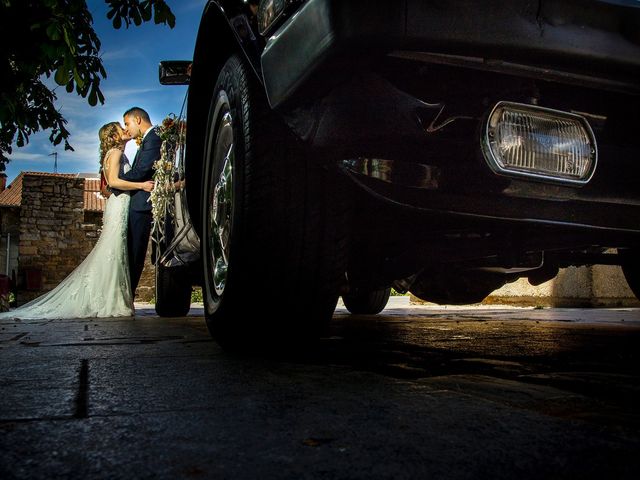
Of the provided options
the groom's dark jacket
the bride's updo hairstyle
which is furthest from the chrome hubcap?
the bride's updo hairstyle

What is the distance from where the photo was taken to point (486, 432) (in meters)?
0.90

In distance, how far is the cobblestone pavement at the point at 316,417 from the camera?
75cm

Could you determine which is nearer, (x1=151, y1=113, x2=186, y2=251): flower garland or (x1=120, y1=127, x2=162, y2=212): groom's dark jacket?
(x1=151, y1=113, x2=186, y2=251): flower garland

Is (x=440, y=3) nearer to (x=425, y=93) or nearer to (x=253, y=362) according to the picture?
(x=425, y=93)

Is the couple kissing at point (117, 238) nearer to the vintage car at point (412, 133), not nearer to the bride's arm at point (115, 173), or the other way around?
the bride's arm at point (115, 173)

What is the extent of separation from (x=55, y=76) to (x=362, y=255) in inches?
104

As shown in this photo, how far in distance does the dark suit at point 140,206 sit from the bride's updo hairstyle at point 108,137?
382mm

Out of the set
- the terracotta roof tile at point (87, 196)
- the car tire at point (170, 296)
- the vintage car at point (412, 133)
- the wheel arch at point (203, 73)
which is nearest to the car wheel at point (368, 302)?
the car tire at point (170, 296)

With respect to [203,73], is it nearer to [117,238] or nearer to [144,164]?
[144,164]

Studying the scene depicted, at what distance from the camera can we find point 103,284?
576cm

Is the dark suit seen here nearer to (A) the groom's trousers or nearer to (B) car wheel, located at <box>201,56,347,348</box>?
(A) the groom's trousers

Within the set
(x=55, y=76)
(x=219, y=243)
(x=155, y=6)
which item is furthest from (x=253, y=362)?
(x=155, y=6)

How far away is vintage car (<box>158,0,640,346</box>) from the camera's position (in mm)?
1327

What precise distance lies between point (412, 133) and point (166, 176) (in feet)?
11.4
